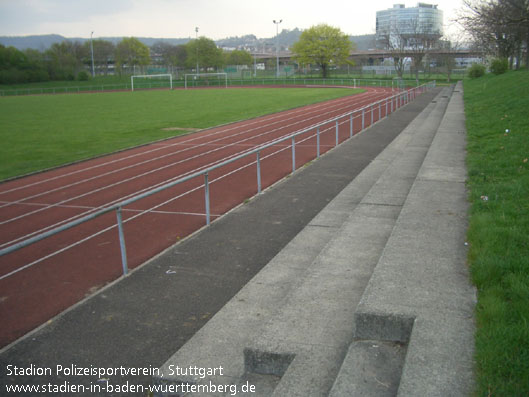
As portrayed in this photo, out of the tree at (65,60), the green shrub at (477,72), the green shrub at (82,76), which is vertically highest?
the tree at (65,60)

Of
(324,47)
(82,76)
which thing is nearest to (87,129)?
(82,76)

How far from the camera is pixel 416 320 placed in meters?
4.04

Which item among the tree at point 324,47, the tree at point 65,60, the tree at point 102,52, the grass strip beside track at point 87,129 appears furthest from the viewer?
the tree at point 102,52

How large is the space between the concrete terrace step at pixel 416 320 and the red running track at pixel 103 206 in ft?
12.0

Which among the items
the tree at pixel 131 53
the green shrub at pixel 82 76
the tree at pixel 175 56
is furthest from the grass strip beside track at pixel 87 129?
the tree at pixel 175 56

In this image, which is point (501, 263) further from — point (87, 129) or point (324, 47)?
point (324, 47)

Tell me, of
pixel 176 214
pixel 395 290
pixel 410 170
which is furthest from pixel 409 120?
pixel 395 290

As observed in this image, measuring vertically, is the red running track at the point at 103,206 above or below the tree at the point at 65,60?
below

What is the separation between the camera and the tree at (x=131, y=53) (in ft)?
403

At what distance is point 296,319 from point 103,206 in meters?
7.54

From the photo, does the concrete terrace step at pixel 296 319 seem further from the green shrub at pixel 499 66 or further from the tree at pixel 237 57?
the tree at pixel 237 57

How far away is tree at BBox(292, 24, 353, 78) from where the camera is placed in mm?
94375

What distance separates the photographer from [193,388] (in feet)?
13.2

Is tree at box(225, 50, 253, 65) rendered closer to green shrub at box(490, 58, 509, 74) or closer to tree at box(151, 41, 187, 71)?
tree at box(151, 41, 187, 71)
